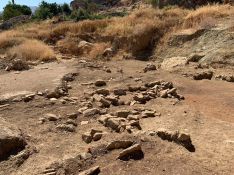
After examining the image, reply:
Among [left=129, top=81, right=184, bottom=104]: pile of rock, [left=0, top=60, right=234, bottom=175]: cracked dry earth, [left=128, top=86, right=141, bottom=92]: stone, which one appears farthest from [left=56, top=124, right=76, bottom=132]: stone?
[left=128, top=86, right=141, bottom=92]: stone

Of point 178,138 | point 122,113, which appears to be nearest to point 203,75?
point 122,113

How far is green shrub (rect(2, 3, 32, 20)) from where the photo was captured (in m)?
37.8

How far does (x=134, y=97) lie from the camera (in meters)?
8.52

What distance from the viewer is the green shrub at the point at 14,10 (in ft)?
124

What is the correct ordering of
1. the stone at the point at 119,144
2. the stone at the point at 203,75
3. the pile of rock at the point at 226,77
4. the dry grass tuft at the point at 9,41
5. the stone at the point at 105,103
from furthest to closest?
the dry grass tuft at the point at 9,41
the stone at the point at 203,75
the pile of rock at the point at 226,77
the stone at the point at 105,103
the stone at the point at 119,144

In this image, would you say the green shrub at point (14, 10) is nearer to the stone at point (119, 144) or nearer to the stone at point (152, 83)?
the stone at point (152, 83)

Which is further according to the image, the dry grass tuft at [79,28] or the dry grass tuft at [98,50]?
the dry grass tuft at [79,28]

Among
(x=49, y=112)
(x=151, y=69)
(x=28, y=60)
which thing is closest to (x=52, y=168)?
(x=49, y=112)

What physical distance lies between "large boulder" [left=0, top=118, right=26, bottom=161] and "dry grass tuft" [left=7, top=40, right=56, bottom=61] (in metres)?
8.93

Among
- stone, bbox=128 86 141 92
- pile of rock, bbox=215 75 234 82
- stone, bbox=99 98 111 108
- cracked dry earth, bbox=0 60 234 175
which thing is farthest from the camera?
pile of rock, bbox=215 75 234 82

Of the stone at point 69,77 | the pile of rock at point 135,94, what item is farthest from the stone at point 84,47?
the pile of rock at point 135,94

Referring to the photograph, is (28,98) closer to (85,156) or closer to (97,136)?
(97,136)

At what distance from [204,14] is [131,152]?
1055cm

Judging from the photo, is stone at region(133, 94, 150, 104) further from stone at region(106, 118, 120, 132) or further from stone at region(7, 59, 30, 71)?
stone at region(7, 59, 30, 71)
